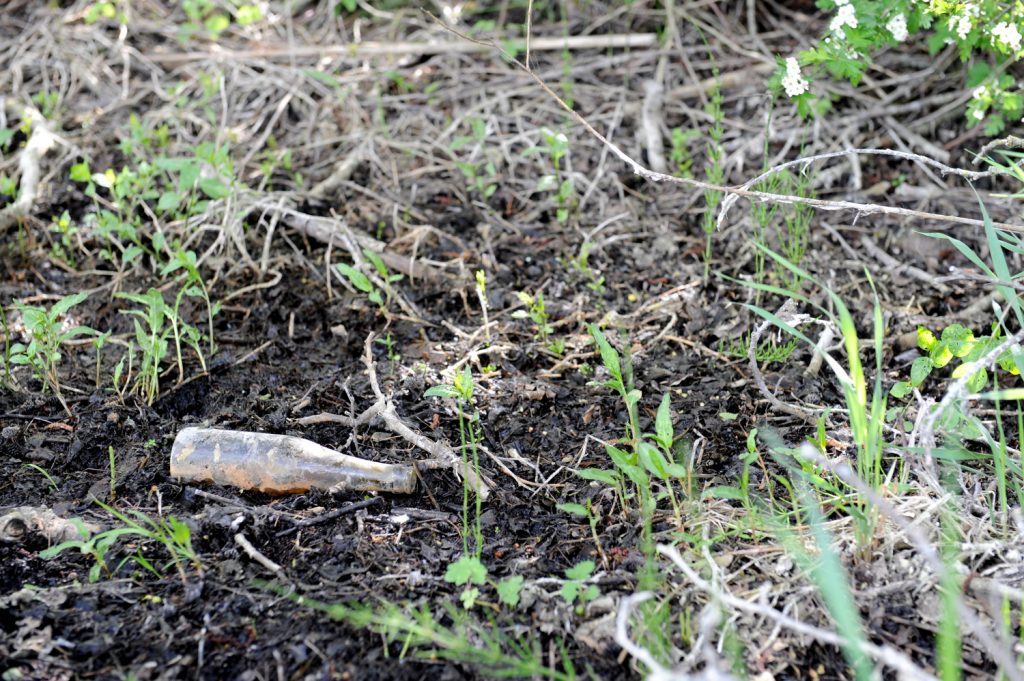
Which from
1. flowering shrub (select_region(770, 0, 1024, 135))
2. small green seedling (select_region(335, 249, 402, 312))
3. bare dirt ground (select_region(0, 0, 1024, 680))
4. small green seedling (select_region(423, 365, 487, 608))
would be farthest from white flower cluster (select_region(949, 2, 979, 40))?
small green seedling (select_region(335, 249, 402, 312))

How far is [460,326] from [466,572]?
3.79 feet

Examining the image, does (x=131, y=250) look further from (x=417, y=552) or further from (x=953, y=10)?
(x=953, y=10)

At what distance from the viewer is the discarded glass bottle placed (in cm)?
223

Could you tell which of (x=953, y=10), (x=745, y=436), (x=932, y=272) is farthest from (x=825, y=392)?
(x=953, y=10)

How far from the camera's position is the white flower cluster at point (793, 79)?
8.95 feet

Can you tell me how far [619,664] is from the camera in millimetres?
1766

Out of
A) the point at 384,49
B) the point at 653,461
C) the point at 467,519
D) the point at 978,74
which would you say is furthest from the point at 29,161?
the point at 978,74

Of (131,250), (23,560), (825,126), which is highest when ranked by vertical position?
(825,126)

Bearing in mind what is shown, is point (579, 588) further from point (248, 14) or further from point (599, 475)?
point (248, 14)

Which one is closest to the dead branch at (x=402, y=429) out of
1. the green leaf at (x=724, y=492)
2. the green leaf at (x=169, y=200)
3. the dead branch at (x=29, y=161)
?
the green leaf at (x=724, y=492)

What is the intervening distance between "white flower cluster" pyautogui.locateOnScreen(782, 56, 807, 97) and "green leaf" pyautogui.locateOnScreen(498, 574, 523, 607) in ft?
5.45

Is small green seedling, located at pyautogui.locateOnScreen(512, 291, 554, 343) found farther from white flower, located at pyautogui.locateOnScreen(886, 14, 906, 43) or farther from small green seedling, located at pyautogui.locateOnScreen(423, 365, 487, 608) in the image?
white flower, located at pyautogui.locateOnScreen(886, 14, 906, 43)

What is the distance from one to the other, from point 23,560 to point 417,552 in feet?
2.71

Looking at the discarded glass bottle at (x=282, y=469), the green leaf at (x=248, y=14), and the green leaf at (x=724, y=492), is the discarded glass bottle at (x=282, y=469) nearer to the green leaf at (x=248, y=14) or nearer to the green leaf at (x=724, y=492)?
the green leaf at (x=724, y=492)
